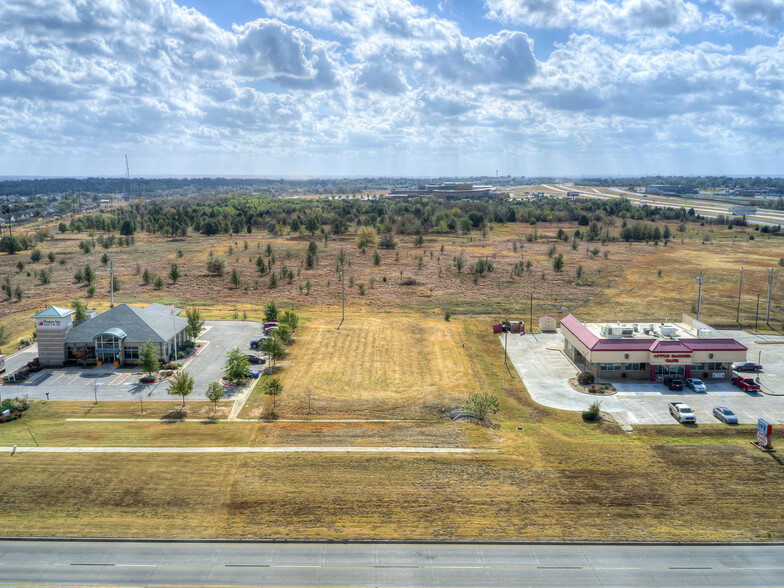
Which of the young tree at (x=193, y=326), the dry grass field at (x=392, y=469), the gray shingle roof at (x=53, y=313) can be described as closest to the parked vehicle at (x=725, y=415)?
the dry grass field at (x=392, y=469)

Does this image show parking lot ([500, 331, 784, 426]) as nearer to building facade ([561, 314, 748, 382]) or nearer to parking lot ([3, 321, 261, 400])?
building facade ([561, 314, 748, 382])

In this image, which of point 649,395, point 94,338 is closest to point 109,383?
point 94,338

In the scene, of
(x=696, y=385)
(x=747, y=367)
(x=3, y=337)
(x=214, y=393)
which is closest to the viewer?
(x=214, y=393)

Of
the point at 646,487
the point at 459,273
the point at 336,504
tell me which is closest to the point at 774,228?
the point at 459,273

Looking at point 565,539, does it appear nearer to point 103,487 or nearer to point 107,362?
point 103,487

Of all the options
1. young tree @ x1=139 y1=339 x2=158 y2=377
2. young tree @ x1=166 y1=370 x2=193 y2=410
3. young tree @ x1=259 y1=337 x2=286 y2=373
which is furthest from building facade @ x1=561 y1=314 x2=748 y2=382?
young tree @ x1=139 y1=339 x2=158 y2=377

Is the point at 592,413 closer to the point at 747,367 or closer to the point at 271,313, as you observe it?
the point at 747,367
